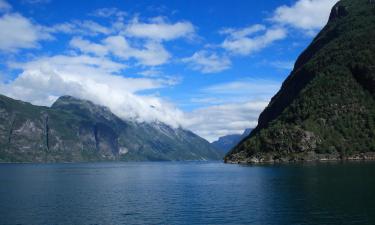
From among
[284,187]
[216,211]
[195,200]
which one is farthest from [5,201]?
[284,187]

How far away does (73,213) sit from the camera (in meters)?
106

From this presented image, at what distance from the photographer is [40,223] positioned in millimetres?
93438

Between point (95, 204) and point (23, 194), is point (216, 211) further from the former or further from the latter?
point (23, 194)

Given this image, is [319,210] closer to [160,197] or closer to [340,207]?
[340,207]

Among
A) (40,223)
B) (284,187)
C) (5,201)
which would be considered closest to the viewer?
(40,223)

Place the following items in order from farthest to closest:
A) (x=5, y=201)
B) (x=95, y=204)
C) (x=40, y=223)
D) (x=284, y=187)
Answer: (x=284, y=187)
(x=5, y=201)
(x=95, y=204)
(x=40, y=223)

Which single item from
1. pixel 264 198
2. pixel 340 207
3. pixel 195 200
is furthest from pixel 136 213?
pixel 340 207

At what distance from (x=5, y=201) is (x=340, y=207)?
299 feet

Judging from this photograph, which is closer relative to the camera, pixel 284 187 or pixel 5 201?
pixel 5 201

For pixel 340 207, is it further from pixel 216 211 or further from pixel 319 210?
pixel 216 211

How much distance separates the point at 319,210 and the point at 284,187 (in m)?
49.2

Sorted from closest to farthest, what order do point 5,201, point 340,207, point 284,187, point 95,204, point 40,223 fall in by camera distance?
point 40,223
point 340,207
point 95,204
point 5,201
point 284,187

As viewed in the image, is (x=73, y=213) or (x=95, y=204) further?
(x=95, y=204)

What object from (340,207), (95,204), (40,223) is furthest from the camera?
(95,204)
